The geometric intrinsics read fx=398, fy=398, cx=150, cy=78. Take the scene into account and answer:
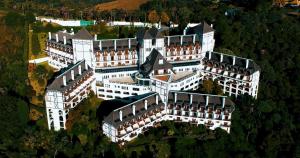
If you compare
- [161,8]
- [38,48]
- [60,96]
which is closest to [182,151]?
[60,96]

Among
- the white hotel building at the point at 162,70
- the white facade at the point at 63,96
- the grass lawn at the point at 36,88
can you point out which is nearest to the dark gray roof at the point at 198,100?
the white hotel building at the point at 162,70

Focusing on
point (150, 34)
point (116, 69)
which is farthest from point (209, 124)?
point (116, 69)

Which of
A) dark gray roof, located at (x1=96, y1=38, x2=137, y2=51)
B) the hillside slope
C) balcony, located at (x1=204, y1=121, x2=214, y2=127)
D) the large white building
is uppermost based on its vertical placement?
the hillside slope

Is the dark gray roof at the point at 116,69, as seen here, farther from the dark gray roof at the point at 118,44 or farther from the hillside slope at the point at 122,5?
the hillside slope at the point at 122,5

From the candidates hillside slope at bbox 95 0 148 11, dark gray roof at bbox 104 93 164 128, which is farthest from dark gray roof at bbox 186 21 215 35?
hillside slope at bbox 95 0 148 11

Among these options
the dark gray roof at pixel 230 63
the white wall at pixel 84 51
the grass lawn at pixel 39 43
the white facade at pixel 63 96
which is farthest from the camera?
the grass lawn at pixel 39 43

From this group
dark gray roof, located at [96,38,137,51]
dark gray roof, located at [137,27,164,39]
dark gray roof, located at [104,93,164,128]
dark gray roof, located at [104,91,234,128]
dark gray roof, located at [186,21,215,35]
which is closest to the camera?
dark gray roof, located at [104,93,164,128]

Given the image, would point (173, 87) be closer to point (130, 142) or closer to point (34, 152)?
point (130, 142)

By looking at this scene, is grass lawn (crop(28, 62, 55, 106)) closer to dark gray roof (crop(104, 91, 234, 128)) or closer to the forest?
the forest

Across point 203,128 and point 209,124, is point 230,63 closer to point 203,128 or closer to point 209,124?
point 209,124
